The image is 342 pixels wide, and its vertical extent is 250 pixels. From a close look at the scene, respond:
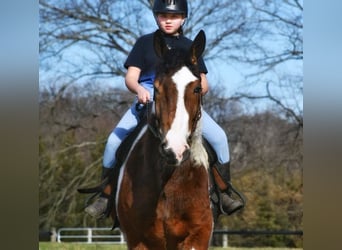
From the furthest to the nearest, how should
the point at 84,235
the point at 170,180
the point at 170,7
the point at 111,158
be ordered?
1. the point at 84,235
2. the point at 111,158
3. the point at 170,7
4. the point at 170,180

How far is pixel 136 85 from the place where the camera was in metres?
4.70

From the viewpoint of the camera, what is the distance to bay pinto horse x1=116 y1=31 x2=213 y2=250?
404 cm

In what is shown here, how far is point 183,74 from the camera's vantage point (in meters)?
4.07

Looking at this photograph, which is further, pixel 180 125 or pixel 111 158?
pixel 111 158

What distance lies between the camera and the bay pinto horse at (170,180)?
404 cm

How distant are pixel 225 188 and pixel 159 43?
1.32 m

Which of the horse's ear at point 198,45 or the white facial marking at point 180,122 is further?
the horse's ear at point 198,45

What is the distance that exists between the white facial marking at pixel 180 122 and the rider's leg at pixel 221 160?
0.84 metres

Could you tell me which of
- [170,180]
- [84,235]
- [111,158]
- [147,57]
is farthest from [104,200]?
[84,235]

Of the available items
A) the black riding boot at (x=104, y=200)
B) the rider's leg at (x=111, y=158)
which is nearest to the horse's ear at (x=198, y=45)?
the rider's leg at (x=111, y=158)

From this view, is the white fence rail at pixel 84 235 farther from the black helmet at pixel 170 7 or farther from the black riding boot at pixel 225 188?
the black helmet at pixel 170 7

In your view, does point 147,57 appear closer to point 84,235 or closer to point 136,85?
point 136,85

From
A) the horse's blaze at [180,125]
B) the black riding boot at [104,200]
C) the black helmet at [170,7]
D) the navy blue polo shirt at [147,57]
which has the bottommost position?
the black riding boot at [104,200]

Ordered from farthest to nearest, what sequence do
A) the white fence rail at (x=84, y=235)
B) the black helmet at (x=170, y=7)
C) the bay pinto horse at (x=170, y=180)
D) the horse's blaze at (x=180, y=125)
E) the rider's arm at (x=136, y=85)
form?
the white fence rail at (x=84, y=235), the black helmet at (x=170, y=7), the rider's arm at (x=136, y=85), the bay pinto horse at (x=170, y=180), the horse's blaze at (x=180, y=125)
